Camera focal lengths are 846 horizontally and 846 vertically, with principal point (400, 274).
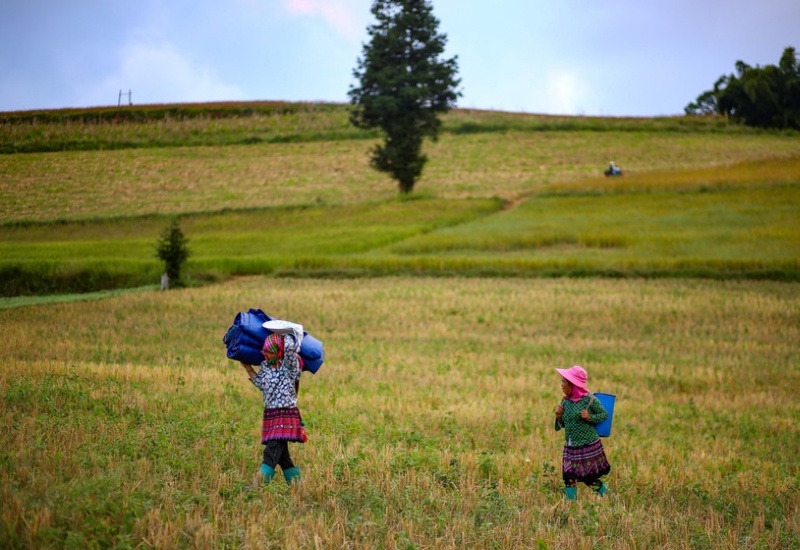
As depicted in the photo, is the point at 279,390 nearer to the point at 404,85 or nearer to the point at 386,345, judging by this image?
the point at 386,345

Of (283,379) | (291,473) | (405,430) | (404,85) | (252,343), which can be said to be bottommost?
(405,430)

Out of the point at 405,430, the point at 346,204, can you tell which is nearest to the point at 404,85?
the point at 346,204

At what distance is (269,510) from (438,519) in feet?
4.52

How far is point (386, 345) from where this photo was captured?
21.4 metres

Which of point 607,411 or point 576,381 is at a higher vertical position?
point 576,381

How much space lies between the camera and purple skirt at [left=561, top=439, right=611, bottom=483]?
28.4 feet

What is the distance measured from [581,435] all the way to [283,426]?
3.04m

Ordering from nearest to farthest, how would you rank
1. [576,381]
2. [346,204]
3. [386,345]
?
[576,381], [386,345], [346,204]

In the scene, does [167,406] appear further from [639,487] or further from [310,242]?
[310,242]

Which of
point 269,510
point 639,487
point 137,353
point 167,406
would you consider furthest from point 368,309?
point 269,510

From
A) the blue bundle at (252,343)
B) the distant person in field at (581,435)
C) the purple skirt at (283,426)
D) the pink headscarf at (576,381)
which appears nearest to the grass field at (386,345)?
the distant person in field at (581,435)

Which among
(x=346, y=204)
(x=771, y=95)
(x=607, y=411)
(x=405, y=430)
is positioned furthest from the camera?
(x=771, y=95)

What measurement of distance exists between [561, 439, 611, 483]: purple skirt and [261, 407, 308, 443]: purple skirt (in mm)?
2783

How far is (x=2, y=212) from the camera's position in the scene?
2012cm
